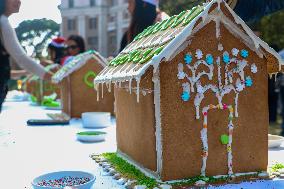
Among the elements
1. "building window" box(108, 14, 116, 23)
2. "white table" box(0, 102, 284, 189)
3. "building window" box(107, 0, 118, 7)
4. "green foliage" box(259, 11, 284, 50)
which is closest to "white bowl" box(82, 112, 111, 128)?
"white table" box(0, 102, 284, 189)

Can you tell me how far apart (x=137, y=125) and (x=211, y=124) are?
38 centimetres

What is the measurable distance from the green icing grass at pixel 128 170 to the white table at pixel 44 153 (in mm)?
89

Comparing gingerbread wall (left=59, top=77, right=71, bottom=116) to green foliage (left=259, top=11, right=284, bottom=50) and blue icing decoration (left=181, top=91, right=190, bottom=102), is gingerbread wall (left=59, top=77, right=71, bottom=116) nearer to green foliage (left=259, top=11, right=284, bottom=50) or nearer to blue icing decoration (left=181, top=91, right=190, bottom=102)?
blue icing decoration (left=181, top=91, right=190, bottom=102)

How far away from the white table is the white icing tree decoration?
11.2 inches

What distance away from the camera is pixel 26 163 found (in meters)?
2.12

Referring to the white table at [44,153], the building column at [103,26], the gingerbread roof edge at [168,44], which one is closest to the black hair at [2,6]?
the white table at [44,153]

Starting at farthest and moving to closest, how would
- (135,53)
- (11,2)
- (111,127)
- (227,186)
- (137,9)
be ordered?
1. (137,9)
2. (111,127)
3. (11,2)
4. (135,53)
5. (227,186)

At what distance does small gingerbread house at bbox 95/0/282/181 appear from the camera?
166cm

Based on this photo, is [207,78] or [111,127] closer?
[207,78]

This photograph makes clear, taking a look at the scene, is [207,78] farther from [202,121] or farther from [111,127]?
[111,127]

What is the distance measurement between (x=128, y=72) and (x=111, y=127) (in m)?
1.80

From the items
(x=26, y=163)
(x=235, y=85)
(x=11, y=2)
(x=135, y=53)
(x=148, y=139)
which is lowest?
(x=26, y=163)

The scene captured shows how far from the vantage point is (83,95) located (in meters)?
4.16

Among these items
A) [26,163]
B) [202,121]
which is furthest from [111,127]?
[202,121]
